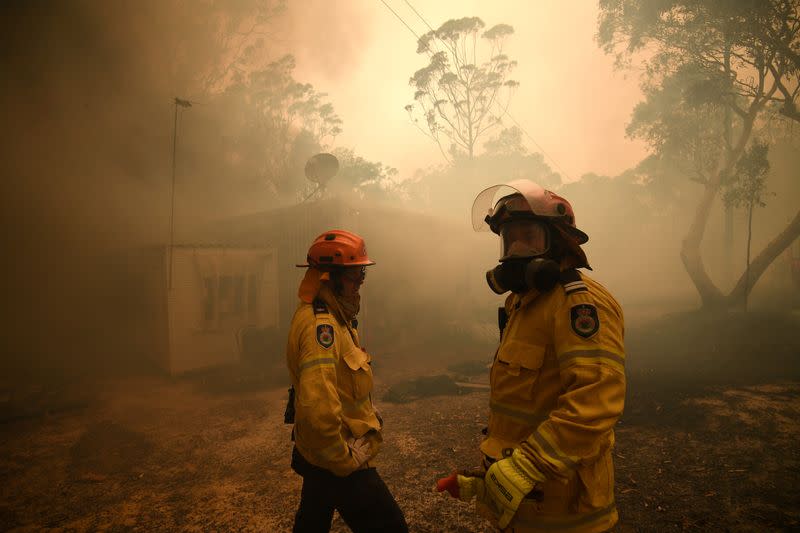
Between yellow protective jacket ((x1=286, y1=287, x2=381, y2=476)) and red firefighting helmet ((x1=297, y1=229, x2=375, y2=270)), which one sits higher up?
red firefighting helmet ((x1=297, y1=229, x2=375, y2=270))

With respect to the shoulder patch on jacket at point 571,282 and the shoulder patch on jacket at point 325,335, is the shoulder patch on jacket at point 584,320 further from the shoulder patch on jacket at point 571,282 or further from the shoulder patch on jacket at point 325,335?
the shoulder patch on jacket at point 325,335

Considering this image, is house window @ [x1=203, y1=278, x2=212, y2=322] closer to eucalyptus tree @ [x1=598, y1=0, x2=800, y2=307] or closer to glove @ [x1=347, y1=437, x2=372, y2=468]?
glove @ [x1=347, y1=437, x2=372, y2=468]

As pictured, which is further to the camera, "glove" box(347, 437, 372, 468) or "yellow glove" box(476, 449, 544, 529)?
"glove" box(347, 437, 372, 468)

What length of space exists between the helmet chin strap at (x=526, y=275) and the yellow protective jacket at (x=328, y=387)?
88cm

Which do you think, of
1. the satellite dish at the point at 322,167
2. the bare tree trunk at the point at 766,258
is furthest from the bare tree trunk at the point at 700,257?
the satellite dish at the point at 322,167

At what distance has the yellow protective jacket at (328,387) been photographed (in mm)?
1869

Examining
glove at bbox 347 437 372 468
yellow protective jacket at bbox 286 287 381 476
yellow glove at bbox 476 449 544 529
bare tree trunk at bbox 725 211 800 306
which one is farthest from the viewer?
bare tree trunk at bbox 725 211 800 306

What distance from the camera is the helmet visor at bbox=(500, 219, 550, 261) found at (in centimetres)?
173

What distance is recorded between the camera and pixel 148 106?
1573 cm

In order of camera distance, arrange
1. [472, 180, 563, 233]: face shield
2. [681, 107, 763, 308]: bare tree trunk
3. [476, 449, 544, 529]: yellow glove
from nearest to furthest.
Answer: [476, 449, 544, 529]: yellow glove, [472, 180, 563, 233]: face shield, [681, 107, 763, 308]: bare tree trunk

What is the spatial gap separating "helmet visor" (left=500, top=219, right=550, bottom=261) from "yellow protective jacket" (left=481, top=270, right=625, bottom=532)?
0.55 ft

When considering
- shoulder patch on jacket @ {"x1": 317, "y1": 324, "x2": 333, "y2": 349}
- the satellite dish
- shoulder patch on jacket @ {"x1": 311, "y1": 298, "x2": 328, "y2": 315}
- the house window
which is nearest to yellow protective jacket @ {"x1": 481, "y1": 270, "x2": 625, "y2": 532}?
shoulder patch on jacket @ {"x1": 317, "y1": 324, "x2": 333, "y2": 349}

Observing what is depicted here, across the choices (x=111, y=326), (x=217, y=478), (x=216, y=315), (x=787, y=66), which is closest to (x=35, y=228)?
(x=111, y=326)

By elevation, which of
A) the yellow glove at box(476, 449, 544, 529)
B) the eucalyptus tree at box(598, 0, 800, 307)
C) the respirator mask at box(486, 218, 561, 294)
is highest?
the eucalyptus tree at box(598, 0, 800, 307)
